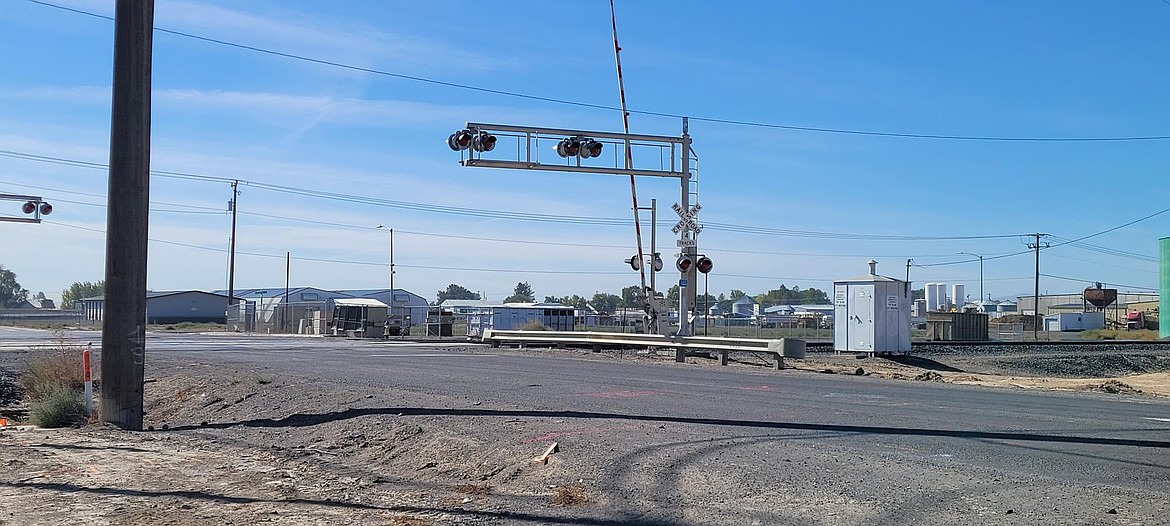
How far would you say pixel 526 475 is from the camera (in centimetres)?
870

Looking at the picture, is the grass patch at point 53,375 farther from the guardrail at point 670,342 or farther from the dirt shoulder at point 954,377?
the dirt shoulder at point 954,377

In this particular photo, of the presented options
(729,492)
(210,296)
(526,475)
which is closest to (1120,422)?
(729,492)

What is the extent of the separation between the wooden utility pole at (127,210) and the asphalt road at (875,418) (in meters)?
3.54

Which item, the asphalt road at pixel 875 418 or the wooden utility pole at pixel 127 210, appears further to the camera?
the wooden utility pole at pixel 127 210

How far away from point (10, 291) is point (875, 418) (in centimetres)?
18580

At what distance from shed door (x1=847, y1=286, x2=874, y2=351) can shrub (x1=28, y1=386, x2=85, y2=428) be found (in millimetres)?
22769

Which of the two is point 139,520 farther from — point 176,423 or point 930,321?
point 930,321

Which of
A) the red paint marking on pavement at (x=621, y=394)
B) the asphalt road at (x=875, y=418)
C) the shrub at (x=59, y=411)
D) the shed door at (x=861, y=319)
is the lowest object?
the shrub at (x=59, y=411)

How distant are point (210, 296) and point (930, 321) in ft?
251

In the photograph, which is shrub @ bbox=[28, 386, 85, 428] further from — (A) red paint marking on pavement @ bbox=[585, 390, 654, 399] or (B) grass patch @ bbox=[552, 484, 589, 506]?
(B) grass patch @ bbox=[552, 484, 589, 506]

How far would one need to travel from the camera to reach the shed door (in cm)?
3114

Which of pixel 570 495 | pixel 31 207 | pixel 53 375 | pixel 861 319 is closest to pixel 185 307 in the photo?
pixel 31 207

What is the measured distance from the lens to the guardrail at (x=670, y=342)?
24.1 m

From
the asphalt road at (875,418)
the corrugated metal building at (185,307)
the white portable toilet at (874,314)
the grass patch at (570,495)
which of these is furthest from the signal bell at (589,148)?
the corrugated metal building at (185,307)
